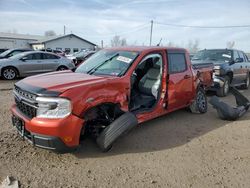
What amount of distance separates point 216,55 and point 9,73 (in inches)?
391

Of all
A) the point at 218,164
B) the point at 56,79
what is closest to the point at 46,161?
the point at 56,79

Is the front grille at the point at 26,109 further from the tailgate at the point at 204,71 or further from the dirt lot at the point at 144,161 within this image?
the tailgate at the point at 204,71

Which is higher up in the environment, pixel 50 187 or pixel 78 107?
pixel 78 107

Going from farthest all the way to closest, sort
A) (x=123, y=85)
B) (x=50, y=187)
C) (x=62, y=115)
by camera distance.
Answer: (x=123, y=85) → (x=62, y=115) → (x=50, y=187)

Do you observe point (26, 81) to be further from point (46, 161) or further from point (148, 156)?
point (148, 156)

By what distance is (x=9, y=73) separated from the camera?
13.0m

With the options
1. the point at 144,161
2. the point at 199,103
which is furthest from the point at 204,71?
the point at 144,161

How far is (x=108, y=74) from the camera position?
15.5ft

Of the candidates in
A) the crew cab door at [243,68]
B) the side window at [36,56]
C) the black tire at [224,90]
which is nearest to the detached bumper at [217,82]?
the black tire at [224,90]

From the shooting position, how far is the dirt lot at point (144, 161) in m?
3.51

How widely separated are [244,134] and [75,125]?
3.73 m

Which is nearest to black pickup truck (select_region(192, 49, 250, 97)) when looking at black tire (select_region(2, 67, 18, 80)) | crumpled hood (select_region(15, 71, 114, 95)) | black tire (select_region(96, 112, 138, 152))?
black tire (select_region(96, 112, 138, 152))

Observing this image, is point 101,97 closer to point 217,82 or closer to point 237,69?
point 217,82

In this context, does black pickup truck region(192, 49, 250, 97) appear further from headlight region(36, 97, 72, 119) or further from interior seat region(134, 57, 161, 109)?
headlight region(36, 97, 72, 119)
